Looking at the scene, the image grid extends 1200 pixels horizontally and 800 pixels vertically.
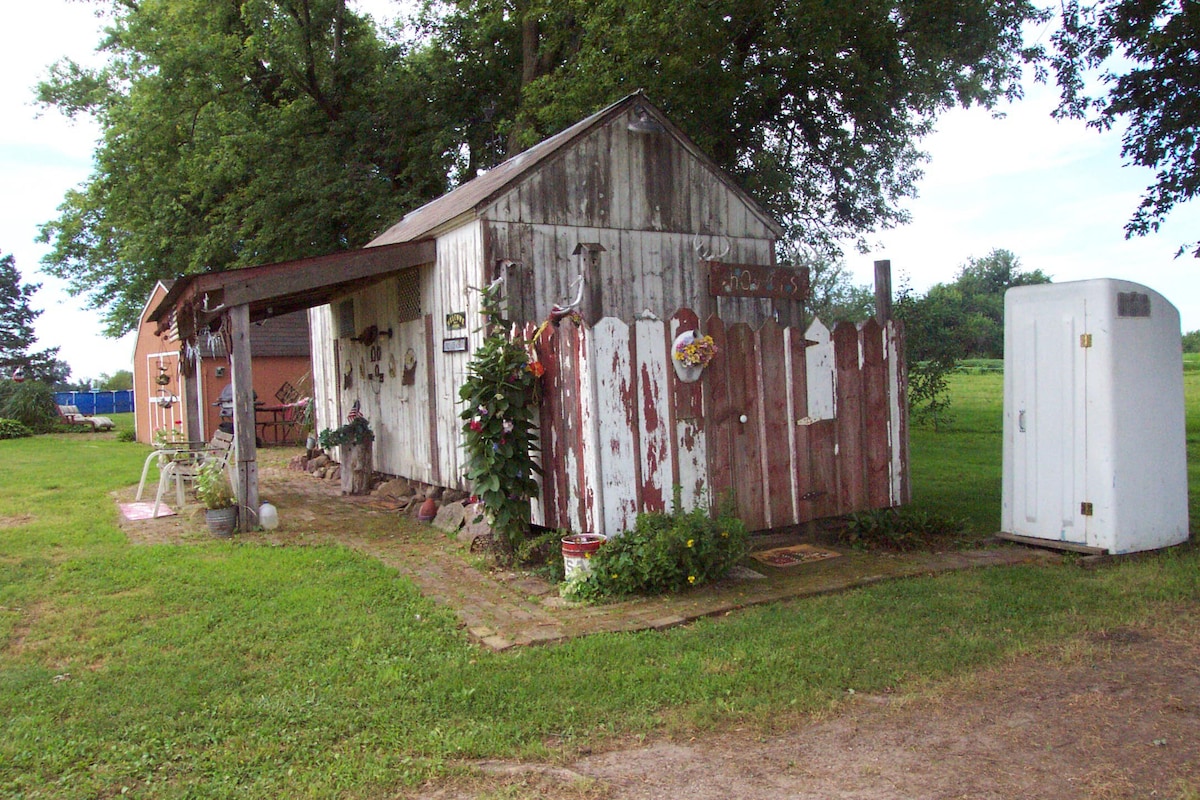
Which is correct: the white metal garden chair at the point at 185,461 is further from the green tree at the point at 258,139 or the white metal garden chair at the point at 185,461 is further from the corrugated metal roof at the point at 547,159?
the green tree at the point at 258,139

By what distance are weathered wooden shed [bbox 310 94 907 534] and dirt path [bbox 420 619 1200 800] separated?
2427mm

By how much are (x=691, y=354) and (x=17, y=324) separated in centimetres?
4520

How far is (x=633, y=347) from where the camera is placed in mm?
5793

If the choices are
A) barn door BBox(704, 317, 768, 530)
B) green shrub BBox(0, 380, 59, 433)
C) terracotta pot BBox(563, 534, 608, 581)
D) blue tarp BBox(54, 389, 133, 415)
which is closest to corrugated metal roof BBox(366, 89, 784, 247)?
barn door BBox(704, 317, 768, 530)

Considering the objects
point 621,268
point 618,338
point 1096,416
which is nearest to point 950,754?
point 618,338

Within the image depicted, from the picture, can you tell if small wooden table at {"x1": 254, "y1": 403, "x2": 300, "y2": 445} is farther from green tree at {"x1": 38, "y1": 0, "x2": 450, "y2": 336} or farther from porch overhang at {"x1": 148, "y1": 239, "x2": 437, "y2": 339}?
porch overhang at {"x1": 148, "y1": 239, "x2": 437, "y2": 339}

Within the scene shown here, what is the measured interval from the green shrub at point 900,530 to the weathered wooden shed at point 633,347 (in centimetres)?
16

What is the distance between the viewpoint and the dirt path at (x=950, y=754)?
301cm

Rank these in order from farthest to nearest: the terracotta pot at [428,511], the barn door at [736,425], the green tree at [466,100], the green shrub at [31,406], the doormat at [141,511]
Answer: the green shrub at [31,406] → the green tree at [466,100] → the doormat at [141,511] → the terracotta pot at [428,511] → the barn door at [736,425]

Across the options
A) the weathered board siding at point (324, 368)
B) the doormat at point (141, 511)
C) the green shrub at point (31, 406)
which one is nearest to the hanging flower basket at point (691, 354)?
the doormat at point (141, 511)

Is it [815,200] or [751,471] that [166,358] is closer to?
[815,200]

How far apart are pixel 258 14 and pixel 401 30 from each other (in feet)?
13.9

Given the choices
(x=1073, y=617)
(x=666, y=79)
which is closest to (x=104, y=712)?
(x=1073, y=617)

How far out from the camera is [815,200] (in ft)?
55.6
